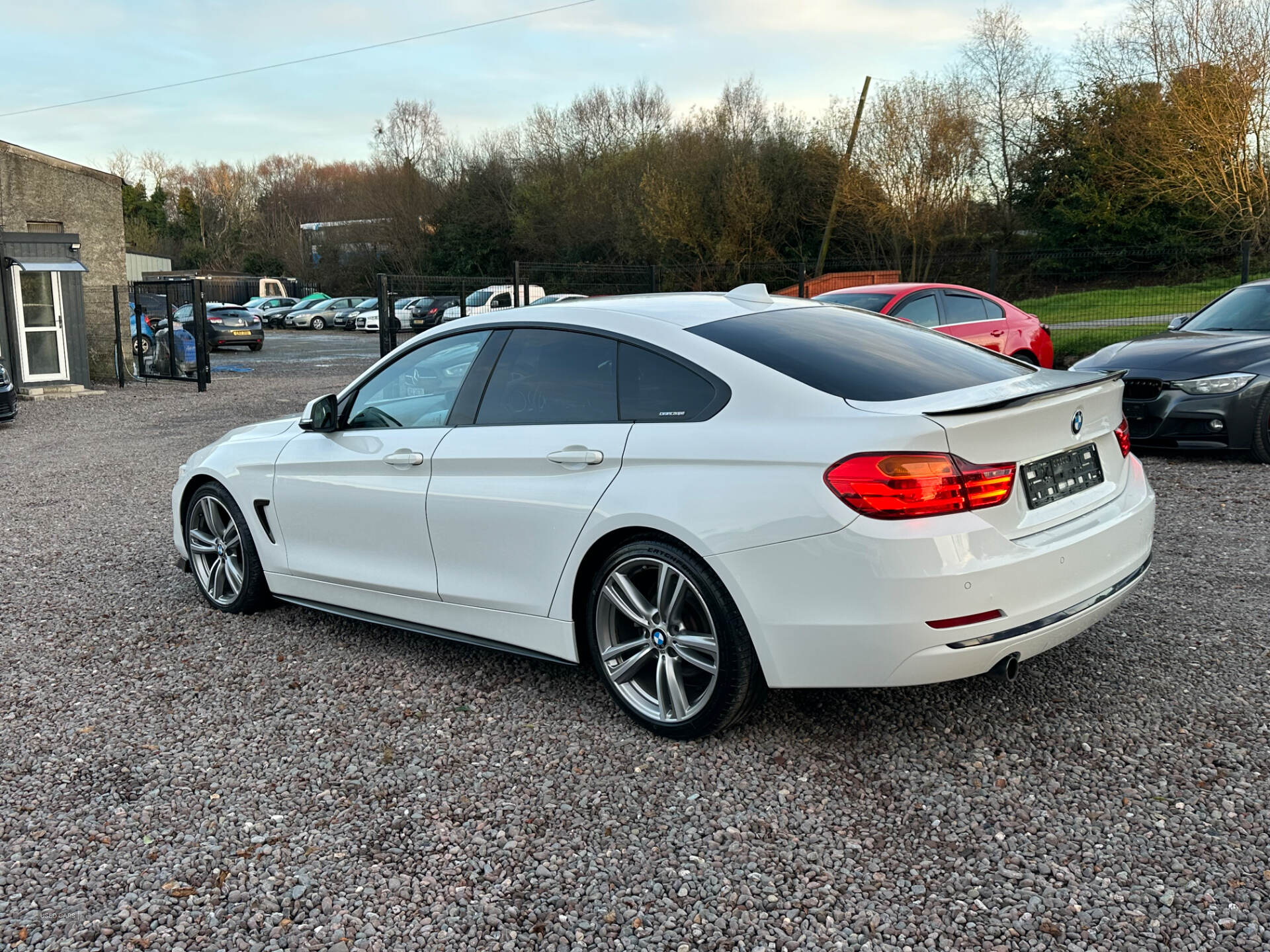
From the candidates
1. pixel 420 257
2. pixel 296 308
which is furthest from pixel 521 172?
pixel 296 308

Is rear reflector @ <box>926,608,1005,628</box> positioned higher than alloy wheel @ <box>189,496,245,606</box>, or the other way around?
rear reflector @ <box>926,608,1005,628</box>

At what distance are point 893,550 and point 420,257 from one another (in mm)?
54013

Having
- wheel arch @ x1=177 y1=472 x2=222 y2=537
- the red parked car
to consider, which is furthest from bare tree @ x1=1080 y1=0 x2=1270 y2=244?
wheel arch @ x1=177 y1=472 x2=222 y2=537

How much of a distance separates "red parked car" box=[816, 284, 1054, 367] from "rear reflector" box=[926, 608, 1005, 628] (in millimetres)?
8358

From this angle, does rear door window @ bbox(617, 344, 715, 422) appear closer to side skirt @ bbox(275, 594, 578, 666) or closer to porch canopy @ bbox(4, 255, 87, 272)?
side skirt @ bbox(275, 594, 578, 666)

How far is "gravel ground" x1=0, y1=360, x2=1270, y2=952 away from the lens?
271cm

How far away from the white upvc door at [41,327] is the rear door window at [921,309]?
1560 cm

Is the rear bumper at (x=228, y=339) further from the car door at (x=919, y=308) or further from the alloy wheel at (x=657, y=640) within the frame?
the alloy wheel at (x=657, y=640)

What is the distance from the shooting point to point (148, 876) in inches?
117

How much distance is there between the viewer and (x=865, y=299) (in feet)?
38.2

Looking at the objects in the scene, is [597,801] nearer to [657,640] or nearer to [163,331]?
[657,640]

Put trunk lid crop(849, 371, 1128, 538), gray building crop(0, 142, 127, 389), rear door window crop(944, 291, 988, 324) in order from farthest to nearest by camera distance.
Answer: gray building crop(0, 142, 127, 389) < rear door window crop(944, 291, 988, 324) < trunk lid crop(849, 371, 1128, 538)

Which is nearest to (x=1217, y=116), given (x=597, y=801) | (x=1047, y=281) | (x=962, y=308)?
(x=1047, y=281)

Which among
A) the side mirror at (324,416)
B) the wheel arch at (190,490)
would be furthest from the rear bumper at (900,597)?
the wheel arch at (190,490)
